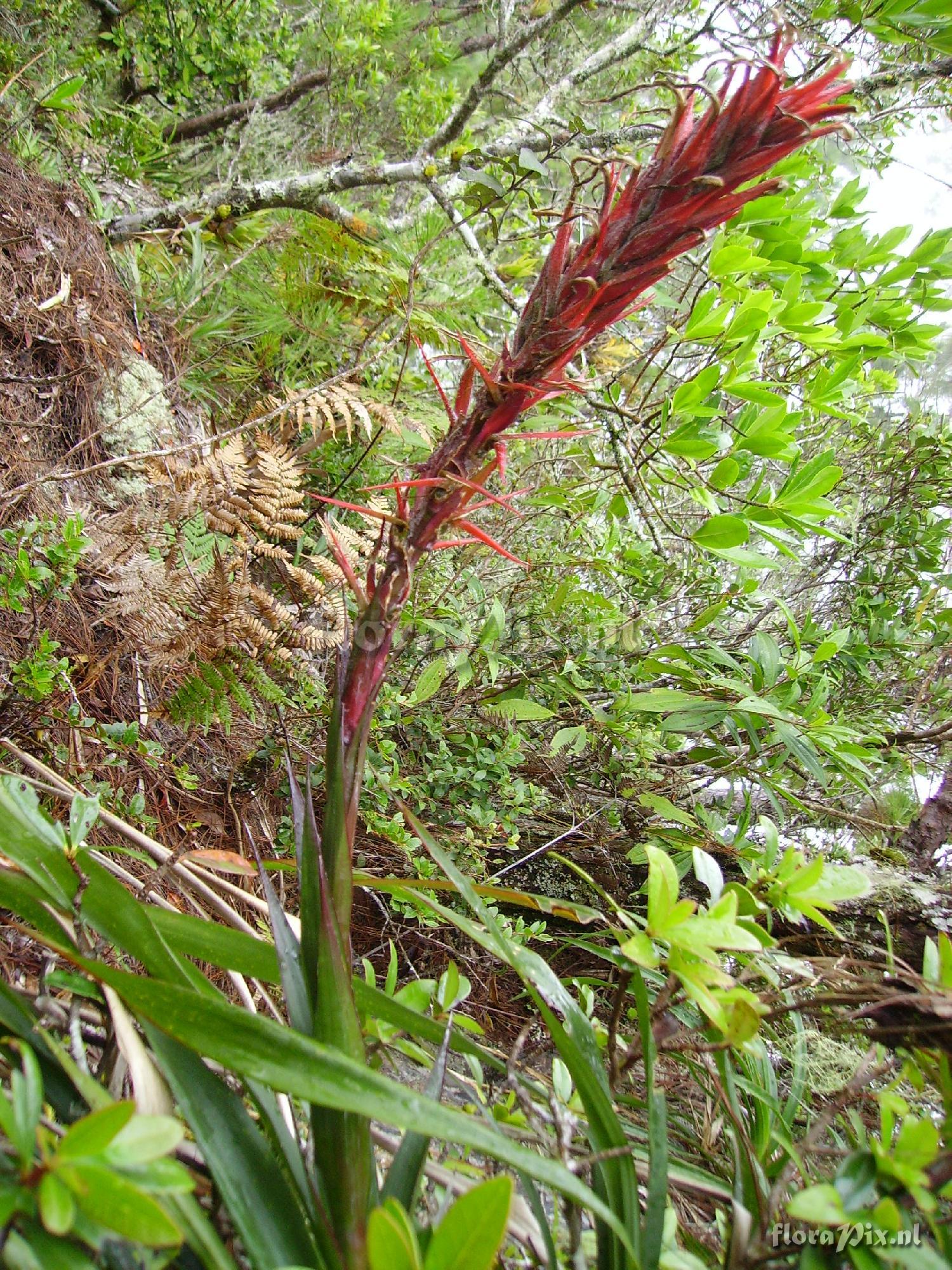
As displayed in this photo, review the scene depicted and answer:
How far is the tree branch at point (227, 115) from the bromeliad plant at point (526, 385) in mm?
4055

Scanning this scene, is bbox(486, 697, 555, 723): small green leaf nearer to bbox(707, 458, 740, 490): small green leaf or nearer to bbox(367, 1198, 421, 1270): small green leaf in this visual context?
bbox(707, 458, 740, 490): small green leaf

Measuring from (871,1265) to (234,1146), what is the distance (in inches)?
16.2

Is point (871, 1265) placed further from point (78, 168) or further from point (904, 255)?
point (78, 168)

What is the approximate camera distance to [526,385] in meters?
0.51

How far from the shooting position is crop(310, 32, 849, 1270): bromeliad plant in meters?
0.45

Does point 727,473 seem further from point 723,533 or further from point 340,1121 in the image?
point 340,1121

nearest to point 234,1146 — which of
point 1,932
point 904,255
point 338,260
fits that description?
point 1,932

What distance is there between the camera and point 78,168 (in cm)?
231

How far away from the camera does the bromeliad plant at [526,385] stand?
1.48ft

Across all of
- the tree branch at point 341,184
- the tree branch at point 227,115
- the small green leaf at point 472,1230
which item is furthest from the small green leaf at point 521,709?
the tree branch at point 227,115

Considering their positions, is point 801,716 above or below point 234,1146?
above

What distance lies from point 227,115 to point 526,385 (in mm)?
4839

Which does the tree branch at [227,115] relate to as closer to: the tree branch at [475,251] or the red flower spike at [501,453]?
the tree branch at [475,251]

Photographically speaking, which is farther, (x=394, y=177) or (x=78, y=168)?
(x=78, y=168)
